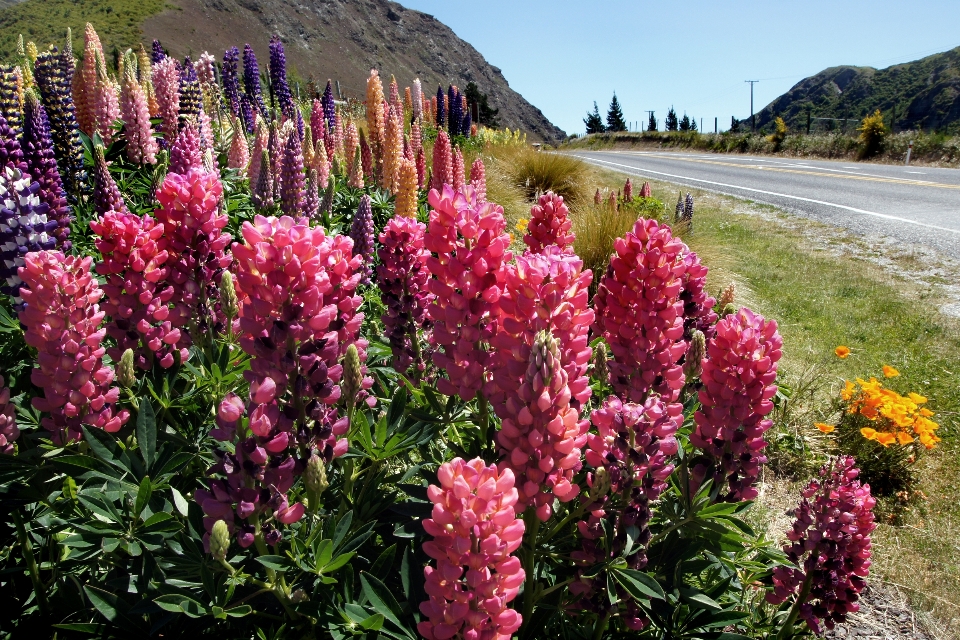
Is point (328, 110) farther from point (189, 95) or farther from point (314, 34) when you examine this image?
point (314, 34)

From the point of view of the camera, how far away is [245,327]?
1.53m

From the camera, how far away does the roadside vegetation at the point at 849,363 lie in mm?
3693

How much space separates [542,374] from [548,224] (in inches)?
51.5

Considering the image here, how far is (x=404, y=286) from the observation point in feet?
7.81

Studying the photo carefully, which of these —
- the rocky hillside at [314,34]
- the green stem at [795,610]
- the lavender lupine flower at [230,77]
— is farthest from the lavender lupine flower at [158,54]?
the rocky hillside at [314,34]

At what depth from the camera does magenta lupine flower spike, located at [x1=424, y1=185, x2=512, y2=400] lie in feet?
5.59

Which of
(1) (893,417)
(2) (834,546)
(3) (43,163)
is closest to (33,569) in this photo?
(3) (43,163)

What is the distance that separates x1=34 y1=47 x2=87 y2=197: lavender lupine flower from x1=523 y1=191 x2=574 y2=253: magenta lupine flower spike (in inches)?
137

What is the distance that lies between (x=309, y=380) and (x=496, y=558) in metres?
0.68

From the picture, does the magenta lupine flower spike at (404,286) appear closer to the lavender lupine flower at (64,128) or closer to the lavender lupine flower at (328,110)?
the lavender lupine flower at (64,128)

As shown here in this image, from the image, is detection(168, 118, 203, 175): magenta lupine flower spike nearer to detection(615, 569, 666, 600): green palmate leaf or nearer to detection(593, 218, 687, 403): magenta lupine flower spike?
detection(593, 218, 687, 403): magenta lupine flower spike

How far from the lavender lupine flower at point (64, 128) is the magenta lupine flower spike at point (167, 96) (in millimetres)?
618

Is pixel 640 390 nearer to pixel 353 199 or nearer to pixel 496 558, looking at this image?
pixel 496 558

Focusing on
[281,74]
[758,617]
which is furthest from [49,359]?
[281,74]
